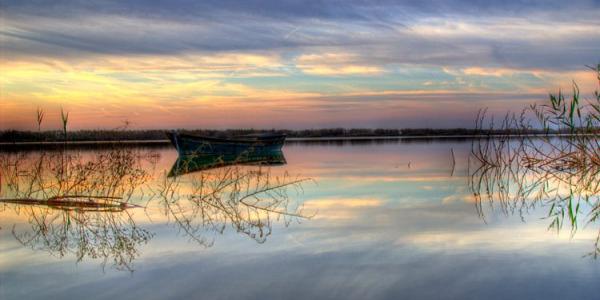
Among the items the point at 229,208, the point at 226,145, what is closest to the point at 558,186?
the point at 229,208

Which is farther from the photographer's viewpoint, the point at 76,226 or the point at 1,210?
the point at 1,210

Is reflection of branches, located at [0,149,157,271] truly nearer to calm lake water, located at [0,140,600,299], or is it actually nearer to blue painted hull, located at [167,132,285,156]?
calm lake water, located at [0,140,600,299]

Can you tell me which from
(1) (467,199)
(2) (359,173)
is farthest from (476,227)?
(2) (359,173)

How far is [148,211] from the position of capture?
9.87 meters

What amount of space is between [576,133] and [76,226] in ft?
32.8

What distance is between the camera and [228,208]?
10.3 metres

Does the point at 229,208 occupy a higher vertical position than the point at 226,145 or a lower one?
lower

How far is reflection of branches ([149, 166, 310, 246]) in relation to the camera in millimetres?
8242

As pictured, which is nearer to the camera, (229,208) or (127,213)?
(127,213)

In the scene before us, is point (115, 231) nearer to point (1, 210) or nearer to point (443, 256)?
point (1, 210)

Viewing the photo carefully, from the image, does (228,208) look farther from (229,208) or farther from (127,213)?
(127,213)

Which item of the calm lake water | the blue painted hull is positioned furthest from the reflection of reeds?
the blue painted hull

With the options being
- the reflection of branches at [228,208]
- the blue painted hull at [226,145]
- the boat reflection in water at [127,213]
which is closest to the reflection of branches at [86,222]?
the boat reflection in water at [127,213]

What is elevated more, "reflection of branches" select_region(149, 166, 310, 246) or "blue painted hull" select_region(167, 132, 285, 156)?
"blue painted hull" select_region(167, 132, 285, 156)
